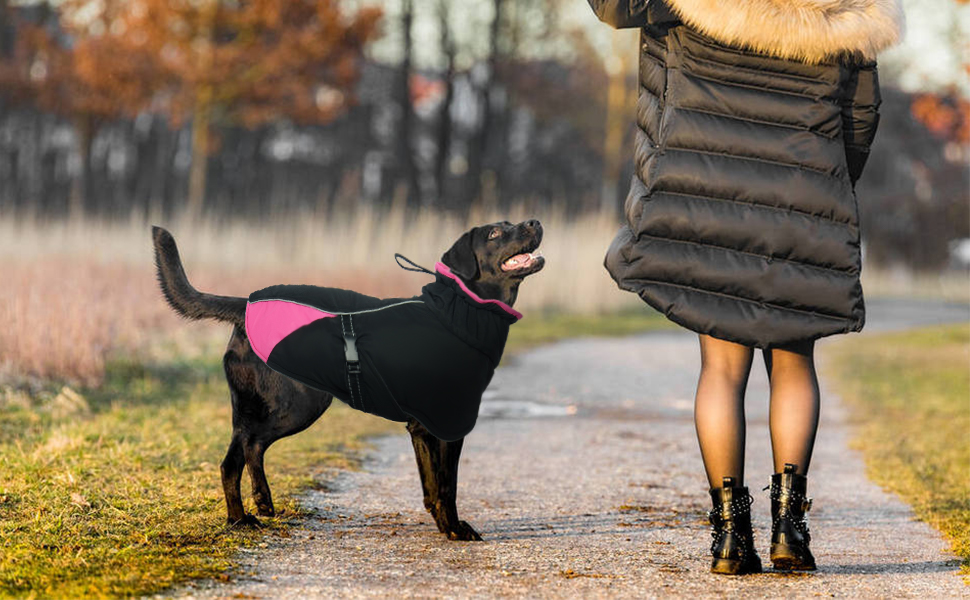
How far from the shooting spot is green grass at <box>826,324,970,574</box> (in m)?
4.77

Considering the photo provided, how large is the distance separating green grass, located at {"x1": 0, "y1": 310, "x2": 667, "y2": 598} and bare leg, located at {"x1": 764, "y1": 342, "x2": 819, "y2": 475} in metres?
1.58

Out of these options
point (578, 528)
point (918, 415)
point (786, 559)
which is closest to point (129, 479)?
point (578, 528)

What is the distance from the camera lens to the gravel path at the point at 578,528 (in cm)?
314

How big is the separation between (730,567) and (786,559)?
173mm

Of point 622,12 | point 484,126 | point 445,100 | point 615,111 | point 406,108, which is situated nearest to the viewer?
point 622,12

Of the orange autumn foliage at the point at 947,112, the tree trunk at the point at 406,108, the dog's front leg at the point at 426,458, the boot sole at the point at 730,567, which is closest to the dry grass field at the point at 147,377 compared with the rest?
the dog's front leg at the point at 426,458

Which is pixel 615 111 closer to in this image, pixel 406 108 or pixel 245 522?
pixel 406 108

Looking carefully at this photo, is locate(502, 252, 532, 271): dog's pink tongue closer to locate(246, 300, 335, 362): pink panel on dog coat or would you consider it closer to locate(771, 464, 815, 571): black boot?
locate(246, 300, 335, 362): pink panel on dog coat

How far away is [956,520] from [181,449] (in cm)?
315

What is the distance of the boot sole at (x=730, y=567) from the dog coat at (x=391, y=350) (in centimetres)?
85

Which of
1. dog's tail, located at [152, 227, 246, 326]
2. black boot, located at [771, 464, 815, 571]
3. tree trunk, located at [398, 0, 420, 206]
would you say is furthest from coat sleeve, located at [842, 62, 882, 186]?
tree trunk, located at [398, 0, 420, 206]

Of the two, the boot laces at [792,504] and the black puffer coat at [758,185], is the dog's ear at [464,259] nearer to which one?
the black puffer coat at [758,185]

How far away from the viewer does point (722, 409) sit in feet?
11.0

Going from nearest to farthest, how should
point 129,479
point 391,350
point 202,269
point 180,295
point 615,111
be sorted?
1. point 391,350
2. point 180,295
3. point 129,479
4. point 202,269
5. point 615,111
